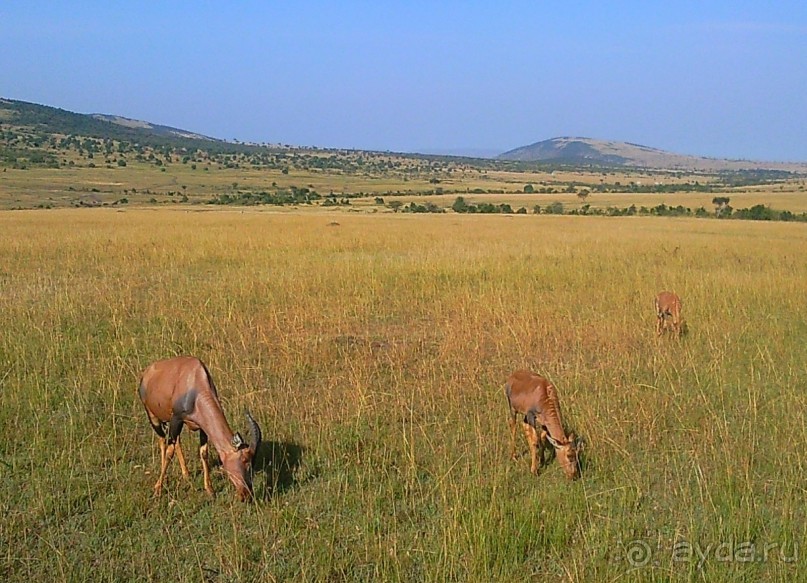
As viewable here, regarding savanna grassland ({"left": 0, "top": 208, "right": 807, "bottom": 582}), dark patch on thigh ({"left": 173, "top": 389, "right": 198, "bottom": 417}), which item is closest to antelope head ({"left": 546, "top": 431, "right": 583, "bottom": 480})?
savanna grassland ({"left": 0, "top": 208, "right": 807, "bottom": 582})

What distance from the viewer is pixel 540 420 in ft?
20.5

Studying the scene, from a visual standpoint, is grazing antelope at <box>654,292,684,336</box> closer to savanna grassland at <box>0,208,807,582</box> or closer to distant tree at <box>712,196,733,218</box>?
savanna grassland at <box>0,208,807,582</box>

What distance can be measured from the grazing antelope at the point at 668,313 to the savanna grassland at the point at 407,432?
0.37m

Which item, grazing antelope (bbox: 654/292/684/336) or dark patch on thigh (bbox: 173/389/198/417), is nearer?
dark patch on thigh (bbox: 173/389/198/417)

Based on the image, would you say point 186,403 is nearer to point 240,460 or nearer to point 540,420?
point 240,460

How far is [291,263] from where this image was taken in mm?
20719

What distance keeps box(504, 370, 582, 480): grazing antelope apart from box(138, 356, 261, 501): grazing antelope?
2.39 meters

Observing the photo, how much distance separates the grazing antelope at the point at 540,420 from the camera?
20.2 feet

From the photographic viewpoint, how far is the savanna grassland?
504 cm

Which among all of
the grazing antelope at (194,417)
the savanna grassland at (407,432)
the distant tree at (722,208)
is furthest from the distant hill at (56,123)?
the grazing antelope at (194,417)

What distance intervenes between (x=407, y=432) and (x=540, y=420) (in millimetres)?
1673

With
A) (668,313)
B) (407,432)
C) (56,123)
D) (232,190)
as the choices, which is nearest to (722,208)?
(668,313)

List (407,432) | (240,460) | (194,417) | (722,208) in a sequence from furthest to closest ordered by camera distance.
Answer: (722,208)
(407,432)
(194,417)
(240,460)

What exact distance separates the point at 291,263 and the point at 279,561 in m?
16.2
